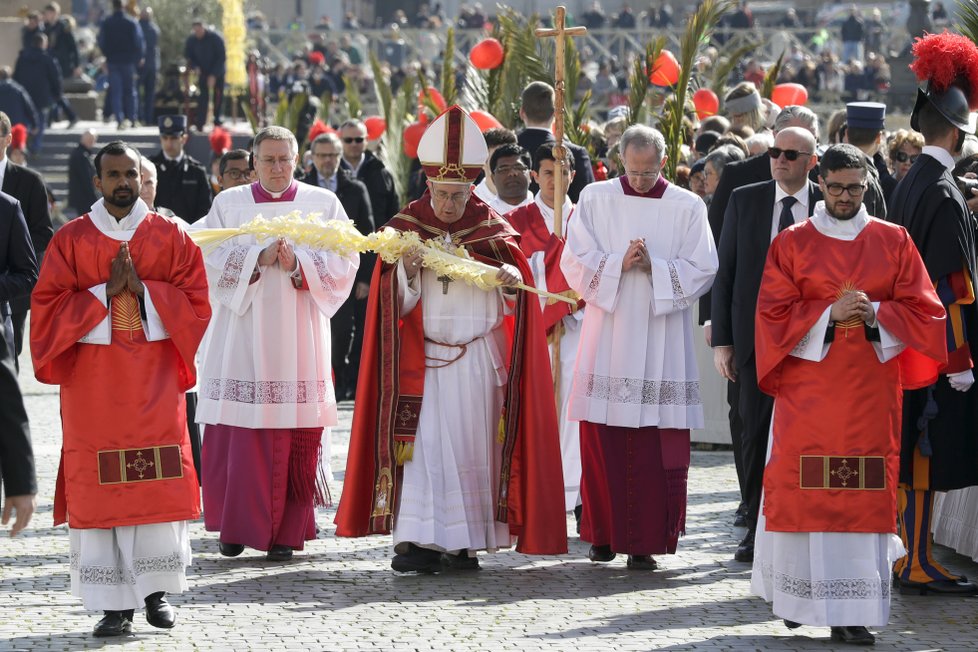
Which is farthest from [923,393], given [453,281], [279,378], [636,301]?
[279,378]

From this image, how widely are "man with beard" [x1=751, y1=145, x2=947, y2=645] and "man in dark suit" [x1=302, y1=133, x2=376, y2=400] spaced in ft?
18.3

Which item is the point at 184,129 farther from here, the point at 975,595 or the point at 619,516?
the point at 975,595

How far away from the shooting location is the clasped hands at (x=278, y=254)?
909cm

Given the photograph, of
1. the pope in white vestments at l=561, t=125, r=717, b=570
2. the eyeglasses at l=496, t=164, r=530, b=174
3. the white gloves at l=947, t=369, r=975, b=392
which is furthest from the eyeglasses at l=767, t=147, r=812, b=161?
the eyeglasses at l=496, t=164, r=530, b=174

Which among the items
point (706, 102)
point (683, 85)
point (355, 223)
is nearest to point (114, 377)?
point (355, 223)

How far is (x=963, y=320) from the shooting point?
8344mm

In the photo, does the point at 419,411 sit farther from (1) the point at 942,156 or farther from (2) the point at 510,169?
(1) the point at 942,156

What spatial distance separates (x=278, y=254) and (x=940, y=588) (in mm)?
3588

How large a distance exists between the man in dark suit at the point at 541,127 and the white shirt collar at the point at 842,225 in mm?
4790

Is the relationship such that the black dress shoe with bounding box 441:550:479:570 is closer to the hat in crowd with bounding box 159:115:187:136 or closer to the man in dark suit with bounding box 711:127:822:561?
the man in dark suit with bounding box 711:127:822:561

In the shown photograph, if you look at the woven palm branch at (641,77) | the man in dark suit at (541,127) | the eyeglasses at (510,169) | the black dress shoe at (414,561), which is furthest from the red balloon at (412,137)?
the black dress shoe at (414,561)

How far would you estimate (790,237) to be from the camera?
7480 millimetres

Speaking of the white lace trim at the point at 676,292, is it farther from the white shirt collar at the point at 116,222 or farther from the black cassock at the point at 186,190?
the black cassock at the point at 186,190

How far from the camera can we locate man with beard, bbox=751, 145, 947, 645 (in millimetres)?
7324
